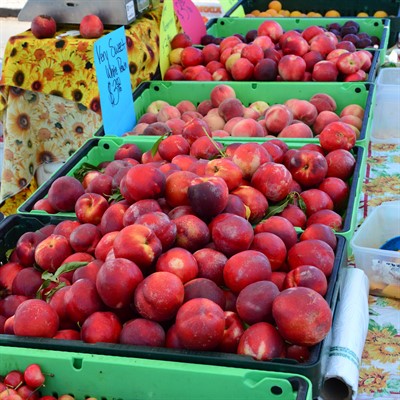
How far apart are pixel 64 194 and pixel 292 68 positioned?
4.16 ft

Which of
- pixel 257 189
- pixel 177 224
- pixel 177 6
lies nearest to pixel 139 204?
pixel 177 224

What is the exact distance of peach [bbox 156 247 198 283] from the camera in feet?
3.66

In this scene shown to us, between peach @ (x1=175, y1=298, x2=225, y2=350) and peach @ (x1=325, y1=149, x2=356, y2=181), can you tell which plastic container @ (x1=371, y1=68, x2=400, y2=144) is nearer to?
peach @ (x1=325, y1=149, x2=356, y2=181)

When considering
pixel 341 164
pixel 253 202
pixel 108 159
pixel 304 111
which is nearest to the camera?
pixel 253 202

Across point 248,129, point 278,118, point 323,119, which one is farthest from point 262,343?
point 323,119

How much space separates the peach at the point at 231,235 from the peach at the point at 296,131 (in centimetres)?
82

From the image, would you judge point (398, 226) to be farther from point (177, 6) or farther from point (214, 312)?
point (177, 6)

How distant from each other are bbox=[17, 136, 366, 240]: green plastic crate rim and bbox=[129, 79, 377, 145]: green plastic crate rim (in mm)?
435

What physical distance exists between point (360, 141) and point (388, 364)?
81cm

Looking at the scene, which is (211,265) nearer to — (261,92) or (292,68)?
(261,92)

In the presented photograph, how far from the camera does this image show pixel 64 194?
5.10ft

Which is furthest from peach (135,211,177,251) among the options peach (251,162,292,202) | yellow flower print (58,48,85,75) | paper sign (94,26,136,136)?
yellow flower print (58,48,85,75)

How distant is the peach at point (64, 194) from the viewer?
155 centimetres

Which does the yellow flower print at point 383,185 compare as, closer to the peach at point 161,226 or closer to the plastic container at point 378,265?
the plastic container at point 378,265
